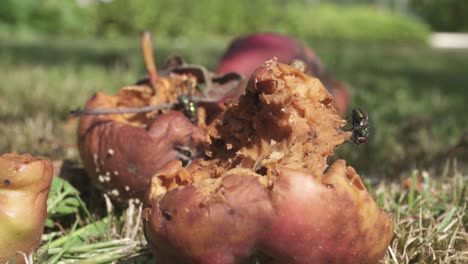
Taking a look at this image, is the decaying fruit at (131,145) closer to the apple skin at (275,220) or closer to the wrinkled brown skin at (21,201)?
the wrinkled brown skin at (21,201)

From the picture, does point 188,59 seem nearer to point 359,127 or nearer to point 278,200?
point 359,127

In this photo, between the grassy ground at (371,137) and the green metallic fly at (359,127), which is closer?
the green metallic fly at (359,127)

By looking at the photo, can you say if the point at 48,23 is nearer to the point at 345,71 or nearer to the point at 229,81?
the point at 345,71

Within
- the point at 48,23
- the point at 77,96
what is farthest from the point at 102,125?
the point at 48,23

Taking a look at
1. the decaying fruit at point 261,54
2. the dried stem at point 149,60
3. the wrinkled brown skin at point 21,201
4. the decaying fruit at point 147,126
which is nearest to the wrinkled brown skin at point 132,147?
the decaying fruit at point 147,126

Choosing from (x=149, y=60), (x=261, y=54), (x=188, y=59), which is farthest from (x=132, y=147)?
(x=188, y=59)
